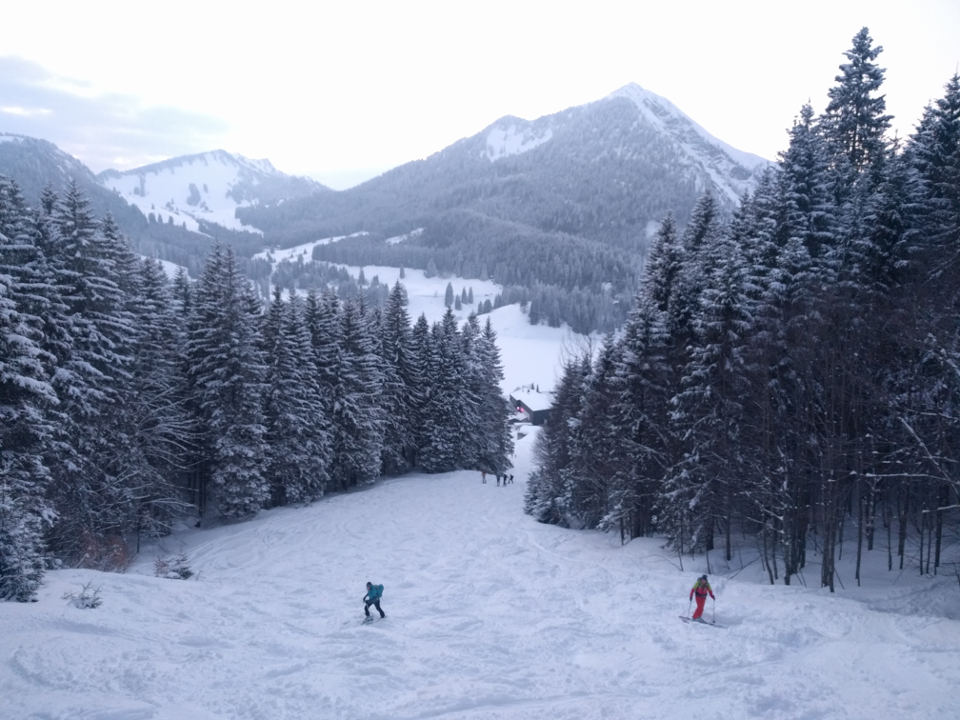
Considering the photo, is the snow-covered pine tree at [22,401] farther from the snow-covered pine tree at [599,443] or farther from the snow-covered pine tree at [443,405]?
the snow-covered pine tree at [443,405]

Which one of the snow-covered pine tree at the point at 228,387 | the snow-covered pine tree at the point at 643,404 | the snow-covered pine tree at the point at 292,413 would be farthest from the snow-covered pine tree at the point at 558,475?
the snow-covered pine tree at the point at 228,387

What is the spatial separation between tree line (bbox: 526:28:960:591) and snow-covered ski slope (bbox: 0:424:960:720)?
2.76 m

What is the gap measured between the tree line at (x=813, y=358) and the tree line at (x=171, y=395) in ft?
65.8

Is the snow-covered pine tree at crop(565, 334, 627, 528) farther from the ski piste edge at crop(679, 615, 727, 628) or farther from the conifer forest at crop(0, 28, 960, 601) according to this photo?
the ski piste edge at crop(679, 615, 727, 628)

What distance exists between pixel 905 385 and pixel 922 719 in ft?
32.7

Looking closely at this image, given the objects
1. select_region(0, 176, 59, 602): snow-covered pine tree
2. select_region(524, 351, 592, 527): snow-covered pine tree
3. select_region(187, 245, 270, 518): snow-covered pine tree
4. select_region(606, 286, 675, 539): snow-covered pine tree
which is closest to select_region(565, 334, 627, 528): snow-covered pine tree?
select_region(606, 286, 675, 539): snow-covered pine tree

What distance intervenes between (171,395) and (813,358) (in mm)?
30915

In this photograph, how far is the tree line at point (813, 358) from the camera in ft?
51.5

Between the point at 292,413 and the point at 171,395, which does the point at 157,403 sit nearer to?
the point at 171,395

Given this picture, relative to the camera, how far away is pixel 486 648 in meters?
13.9

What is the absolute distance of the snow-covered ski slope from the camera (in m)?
10.1

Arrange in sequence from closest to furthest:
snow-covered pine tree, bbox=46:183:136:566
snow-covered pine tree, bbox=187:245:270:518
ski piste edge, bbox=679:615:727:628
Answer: ski piste edge, bbox=679:615:727:628 < snow-covered pine tree, bbox=46:183:136:566 < snow-covered pine tree, bbox=187:245:270:518

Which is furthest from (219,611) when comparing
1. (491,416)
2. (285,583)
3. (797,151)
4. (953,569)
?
(491,416)

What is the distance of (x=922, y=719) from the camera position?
935 cm
